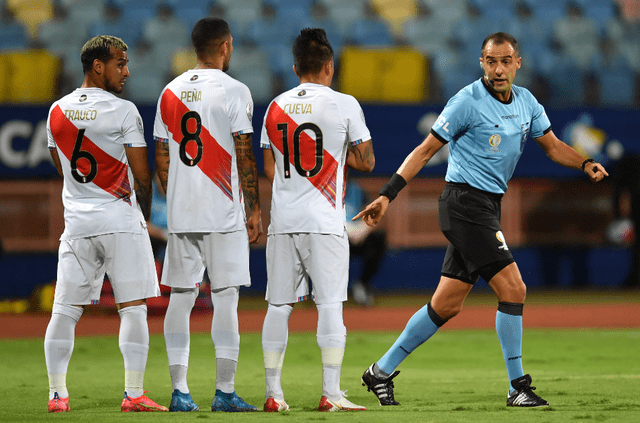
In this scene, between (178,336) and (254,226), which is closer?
(178,336)

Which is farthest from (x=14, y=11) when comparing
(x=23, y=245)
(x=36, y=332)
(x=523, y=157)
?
(x=523, y=157)

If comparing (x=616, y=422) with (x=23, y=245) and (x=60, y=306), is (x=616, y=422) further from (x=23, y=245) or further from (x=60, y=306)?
(x=23, y=245)

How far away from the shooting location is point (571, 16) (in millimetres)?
17391

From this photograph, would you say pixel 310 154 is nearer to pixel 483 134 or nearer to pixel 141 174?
pixel 141 174

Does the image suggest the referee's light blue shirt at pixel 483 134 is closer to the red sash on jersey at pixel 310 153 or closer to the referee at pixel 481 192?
the referee at pixel 481 192

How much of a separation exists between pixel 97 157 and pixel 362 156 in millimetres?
1485

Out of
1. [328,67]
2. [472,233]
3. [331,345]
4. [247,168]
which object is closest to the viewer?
[331,345]

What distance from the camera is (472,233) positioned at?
5273 millimetres

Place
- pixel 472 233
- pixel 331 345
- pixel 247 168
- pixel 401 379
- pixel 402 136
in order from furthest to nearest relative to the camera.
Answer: pixel 402 136
pixel 401 379
pixel 472 233
pixel 247 168
pixel 331 345

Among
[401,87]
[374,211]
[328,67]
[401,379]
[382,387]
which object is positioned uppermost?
[401,87]

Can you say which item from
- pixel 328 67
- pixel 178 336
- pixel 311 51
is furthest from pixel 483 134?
pixel 178 336

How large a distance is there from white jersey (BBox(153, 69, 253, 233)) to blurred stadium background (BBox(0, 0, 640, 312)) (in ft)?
28.6

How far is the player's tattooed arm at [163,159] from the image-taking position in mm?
5093

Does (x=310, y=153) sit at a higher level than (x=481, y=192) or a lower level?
higher
